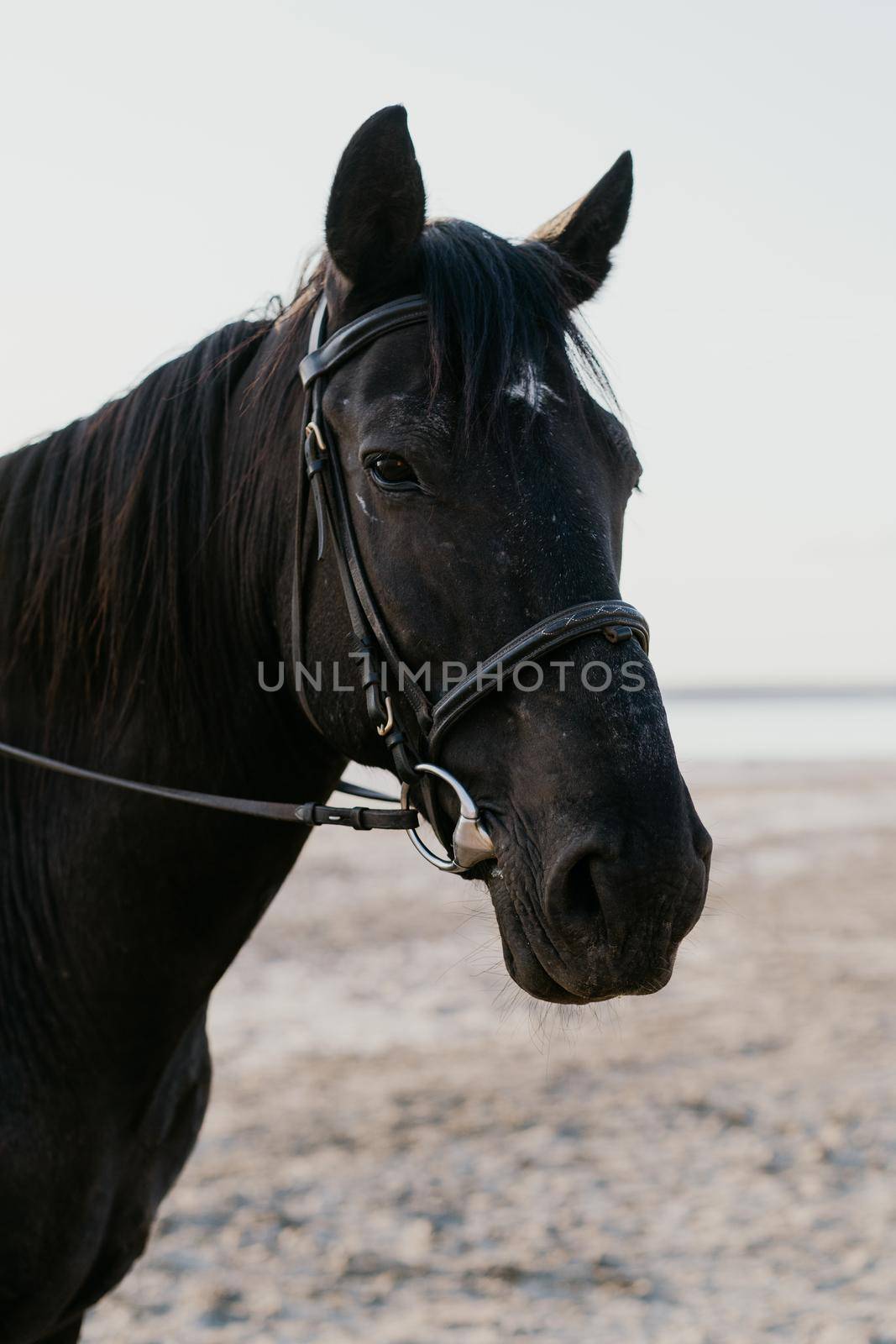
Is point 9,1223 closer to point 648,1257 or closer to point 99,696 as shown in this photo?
point 99,696

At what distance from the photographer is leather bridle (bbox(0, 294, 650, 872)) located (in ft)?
6.63

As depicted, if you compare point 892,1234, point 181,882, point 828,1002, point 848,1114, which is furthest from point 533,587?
point 828,1002

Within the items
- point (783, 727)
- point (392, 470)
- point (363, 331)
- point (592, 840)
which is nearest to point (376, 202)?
point (363, 331)

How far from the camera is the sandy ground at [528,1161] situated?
4.51 metres

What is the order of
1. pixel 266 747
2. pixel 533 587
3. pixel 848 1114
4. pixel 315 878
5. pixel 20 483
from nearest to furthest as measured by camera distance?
pixel 533 587 → pixel 266 747 → pixel 20 483 → pixel 848 1114 → pixel 315 878

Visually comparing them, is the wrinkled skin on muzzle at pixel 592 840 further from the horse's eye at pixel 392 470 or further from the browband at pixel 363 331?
the browband at pixel 363 331

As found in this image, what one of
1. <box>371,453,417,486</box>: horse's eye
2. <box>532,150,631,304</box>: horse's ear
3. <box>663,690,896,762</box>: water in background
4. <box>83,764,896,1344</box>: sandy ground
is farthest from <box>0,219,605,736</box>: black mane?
<box>663,690,896,762</box>: water in background

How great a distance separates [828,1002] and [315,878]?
6562mm

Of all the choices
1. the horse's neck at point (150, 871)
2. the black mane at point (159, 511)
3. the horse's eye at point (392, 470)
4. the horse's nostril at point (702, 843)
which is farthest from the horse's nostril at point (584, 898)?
the black mane at point (159, 511)

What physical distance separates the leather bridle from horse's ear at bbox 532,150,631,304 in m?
0.56

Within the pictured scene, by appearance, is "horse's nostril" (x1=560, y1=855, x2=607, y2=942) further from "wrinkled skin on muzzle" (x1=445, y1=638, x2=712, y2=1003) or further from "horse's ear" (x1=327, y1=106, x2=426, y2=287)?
"horse's ear" (x1=327, y1=106, x2=426, y2=287)

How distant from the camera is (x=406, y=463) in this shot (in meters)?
2.20

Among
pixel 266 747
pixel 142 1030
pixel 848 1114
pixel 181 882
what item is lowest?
pixel 848 1114

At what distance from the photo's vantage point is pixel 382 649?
88.2 inches
